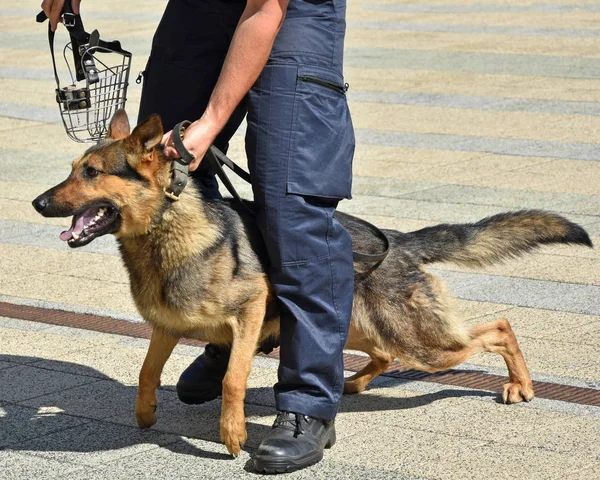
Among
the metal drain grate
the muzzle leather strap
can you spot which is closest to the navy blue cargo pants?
the muzzle leather strap

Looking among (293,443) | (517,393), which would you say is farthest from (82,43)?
(517,393)

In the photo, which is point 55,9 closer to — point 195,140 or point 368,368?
point 195,140

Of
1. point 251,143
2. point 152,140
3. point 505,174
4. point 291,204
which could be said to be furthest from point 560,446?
point 505,174

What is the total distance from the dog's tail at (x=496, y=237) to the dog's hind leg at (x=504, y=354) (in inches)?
12.1

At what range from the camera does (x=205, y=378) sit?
14.8 ft

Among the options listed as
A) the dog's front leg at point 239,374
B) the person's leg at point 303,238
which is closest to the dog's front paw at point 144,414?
the dog's front leg at point 239,374

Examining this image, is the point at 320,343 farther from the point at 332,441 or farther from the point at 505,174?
the point at 505,174

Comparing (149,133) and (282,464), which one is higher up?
(149,133)

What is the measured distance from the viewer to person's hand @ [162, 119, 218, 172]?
3.79 meters

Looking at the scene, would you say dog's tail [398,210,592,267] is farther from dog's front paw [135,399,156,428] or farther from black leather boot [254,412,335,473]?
dog's front paw [135,399,156,428]

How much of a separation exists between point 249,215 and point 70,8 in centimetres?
113

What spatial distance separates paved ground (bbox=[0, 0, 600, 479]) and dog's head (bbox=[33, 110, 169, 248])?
2.99 ft

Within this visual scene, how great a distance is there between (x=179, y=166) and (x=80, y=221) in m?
0.41

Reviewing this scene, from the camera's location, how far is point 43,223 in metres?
7.43
